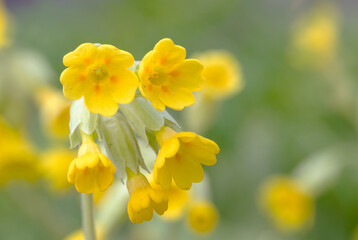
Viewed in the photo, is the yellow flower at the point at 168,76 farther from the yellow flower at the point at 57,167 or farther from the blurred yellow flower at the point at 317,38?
the blurred yellow flower at the point at 317,38

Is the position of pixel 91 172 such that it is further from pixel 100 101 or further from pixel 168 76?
pixel 168 76

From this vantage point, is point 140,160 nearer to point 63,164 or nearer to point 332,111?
point 63,164

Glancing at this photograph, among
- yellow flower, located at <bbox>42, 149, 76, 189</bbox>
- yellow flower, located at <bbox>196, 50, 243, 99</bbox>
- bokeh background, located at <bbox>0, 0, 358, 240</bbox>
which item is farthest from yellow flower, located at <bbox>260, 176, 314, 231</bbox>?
yellow flower, located at <bbox>42, 149, 76, 189</bbox>

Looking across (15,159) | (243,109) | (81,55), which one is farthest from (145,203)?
(243,109)

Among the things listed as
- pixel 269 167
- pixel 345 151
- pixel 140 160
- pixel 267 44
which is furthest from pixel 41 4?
A: pixel 140 160

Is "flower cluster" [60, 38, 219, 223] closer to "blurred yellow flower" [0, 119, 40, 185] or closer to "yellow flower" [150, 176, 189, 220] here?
"yellow flower" [150, 176, 189, 220]
